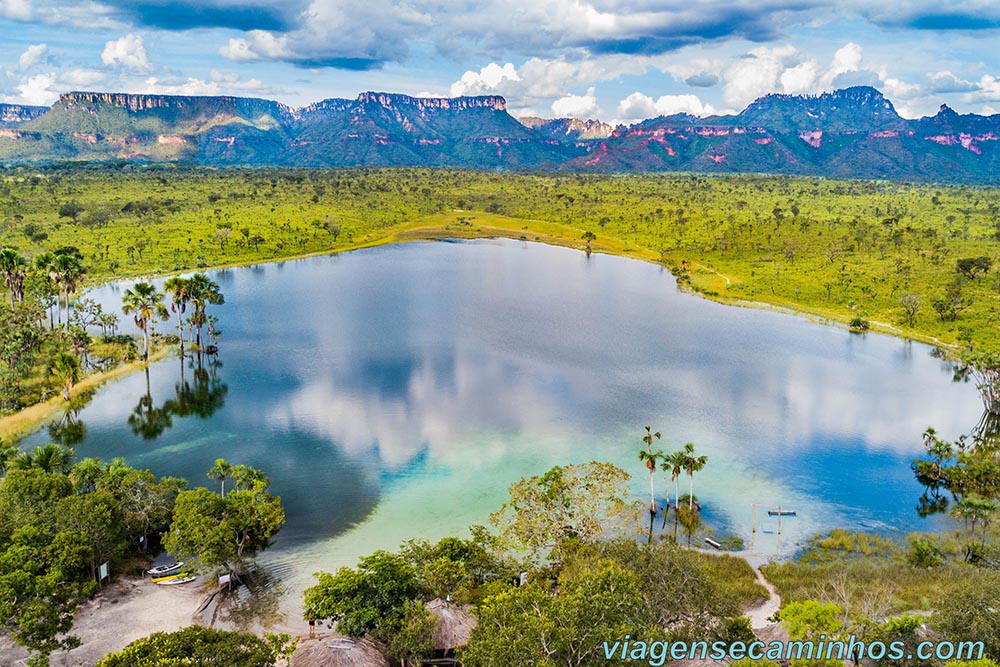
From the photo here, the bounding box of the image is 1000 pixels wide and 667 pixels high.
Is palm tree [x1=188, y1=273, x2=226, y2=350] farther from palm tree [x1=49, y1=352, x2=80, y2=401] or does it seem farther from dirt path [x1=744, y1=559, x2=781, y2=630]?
dirt path [x1=744, y1=559, x2=781, y2=630]

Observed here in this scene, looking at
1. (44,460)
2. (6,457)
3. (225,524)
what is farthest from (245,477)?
(6,457)

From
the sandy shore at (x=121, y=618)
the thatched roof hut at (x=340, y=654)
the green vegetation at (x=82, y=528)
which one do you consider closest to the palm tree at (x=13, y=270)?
the green vegetation at (x=82, y=528)

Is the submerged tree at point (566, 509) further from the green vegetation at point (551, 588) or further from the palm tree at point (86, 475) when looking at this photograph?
the palm tree at point (86, 475)

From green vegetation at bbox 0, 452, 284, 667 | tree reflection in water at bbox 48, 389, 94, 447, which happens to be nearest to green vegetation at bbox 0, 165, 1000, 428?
tree reflection in water at bbox 48, 389, 94, 447

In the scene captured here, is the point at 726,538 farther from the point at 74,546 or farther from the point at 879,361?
the point at 879,361

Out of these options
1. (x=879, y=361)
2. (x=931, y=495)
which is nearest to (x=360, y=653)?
(x=931, y=495)

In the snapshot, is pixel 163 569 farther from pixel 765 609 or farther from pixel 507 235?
pixel 507 235
